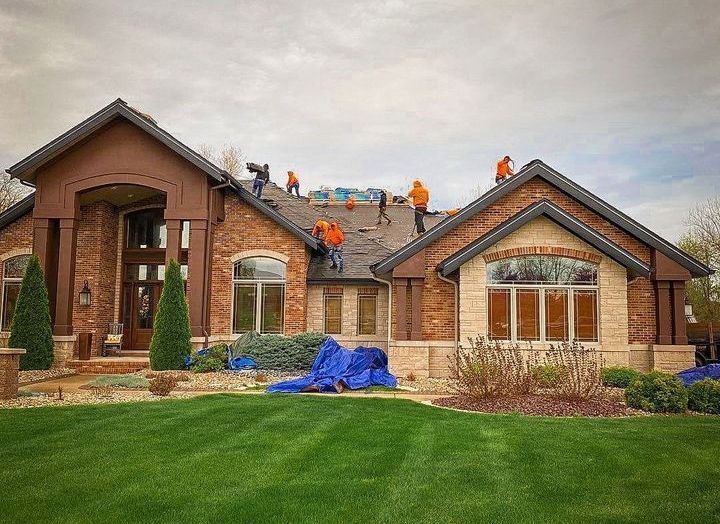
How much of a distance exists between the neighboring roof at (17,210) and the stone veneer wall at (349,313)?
8.88 meters

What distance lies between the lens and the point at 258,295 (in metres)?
19.3

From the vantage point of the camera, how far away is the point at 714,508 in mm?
5246

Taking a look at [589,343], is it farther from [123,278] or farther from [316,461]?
[123,278]

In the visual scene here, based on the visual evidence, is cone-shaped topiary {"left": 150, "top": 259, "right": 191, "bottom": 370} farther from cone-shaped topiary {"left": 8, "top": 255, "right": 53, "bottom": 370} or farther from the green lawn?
the green lawn

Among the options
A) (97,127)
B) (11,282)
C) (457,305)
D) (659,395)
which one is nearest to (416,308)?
(457,305)

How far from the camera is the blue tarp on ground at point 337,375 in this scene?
42.9 feet

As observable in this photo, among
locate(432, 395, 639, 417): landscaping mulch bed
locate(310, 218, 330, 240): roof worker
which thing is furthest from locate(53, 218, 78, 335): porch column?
locate(432, 395, 639, 417): landscaping mulch bed

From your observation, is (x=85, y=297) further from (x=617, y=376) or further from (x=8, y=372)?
(x=617, y=376)

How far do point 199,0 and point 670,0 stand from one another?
1032 cm

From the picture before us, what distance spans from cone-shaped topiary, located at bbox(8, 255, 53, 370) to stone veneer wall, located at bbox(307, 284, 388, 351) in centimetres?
727

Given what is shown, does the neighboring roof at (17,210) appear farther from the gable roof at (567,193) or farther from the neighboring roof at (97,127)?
the gable roof at (567,193)

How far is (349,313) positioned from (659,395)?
10.5 metres

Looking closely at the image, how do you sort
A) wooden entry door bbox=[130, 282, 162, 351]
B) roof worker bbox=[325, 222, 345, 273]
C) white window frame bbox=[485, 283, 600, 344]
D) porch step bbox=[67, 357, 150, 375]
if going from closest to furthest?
white window frame bbox=[485, 283, 600, 344]
porch step bbox=[67, 357, 150, 375]
roof worker bbox=[325, 222, 345, 273]
wooden entry door bbox=[130, 282, 162, 351]

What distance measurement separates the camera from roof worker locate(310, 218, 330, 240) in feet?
65.0
